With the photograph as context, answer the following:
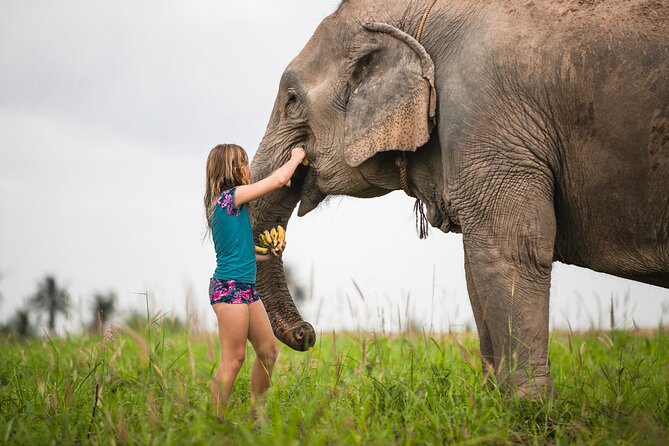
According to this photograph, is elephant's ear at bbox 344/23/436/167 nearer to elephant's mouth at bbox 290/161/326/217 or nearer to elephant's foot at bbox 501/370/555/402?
elephant's mouth at bbox 290/161/326/217

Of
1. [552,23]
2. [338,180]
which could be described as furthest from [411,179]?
[552,23]

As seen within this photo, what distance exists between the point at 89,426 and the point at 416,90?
9.52ft

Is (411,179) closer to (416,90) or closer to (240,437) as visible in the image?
(416,90)

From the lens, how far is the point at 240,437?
441 cm

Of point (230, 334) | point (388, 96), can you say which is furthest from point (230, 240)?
point (388, 96)

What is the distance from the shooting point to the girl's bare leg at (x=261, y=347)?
18.4 ft

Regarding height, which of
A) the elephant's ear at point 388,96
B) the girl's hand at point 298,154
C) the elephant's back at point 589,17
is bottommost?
the girl's hand at point 298,154

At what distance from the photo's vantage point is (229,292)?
5426 mm

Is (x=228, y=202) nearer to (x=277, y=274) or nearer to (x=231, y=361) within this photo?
(x=231, y=361)

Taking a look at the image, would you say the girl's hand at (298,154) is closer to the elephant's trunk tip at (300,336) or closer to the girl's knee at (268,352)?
the elephant's trunk tip at (300,336)

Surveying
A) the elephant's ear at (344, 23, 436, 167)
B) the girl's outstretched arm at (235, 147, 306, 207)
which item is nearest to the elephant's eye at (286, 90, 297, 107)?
the elephant's ear at (344, 23, 436, 167)

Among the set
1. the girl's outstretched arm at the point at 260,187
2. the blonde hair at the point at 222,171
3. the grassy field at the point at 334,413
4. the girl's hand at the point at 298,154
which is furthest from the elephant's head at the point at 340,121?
the grassy field at the point at 334,413

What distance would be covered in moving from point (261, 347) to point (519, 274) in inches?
68.8

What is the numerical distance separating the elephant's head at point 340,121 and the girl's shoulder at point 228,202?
92cm
